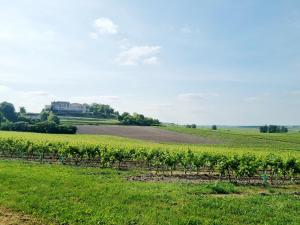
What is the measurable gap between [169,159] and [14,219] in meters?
17.9

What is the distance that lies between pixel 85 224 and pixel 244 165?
16543 millimetres

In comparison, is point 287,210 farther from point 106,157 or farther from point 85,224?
point 106,157

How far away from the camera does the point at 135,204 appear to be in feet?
51.1

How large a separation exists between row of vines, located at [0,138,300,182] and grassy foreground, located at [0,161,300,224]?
7.74m

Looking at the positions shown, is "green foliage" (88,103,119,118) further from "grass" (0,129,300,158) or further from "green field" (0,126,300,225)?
"green field" (0,126,300,225)

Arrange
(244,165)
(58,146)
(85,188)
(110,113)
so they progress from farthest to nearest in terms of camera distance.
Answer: (110,113)
(58,146)
(244,165)
(85,188)

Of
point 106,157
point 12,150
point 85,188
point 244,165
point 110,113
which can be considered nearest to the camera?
point 85,188

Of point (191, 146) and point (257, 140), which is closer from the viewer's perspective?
point (191, 146)

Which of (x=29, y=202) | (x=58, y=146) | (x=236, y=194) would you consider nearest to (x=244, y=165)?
(x=236, y=194)

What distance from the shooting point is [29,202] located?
15477 millimetres

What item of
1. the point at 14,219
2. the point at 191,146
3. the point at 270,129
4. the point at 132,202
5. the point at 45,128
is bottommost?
the point at 14,219

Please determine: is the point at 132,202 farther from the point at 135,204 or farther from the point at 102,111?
the point at 102,111

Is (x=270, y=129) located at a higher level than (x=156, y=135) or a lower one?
higher

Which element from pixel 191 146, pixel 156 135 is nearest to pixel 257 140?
pixel 156 135
